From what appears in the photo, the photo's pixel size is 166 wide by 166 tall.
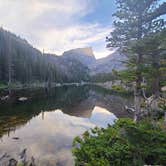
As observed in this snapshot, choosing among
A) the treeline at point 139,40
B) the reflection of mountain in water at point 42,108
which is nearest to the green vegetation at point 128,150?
the treeline at point 139,40

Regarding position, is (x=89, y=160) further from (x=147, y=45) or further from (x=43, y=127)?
(x=43, y=127)

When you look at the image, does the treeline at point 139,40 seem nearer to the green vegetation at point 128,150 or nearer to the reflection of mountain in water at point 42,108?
the green vegetation at point 128,150

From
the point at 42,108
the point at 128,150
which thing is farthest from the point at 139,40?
the point at 42,108

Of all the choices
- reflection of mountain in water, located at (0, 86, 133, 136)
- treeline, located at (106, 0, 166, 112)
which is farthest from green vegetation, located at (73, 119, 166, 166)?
reflection of mountain in water, located at (0, 86, 133, 136)

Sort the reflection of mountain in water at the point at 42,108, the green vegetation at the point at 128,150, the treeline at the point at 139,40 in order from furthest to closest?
the reflection of mountain in water at the point at 42,108 → the treeline at the point at 139,40 → the green vegetation at the point at 128,150

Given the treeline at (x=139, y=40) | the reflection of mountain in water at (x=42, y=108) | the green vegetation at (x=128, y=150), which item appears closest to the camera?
the green vegetation at (x=128, y=150)

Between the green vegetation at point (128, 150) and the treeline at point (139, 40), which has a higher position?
the treeline at point (139, 40)

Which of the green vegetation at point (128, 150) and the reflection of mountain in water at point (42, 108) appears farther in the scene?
the reflection of mountain in water at point (42, 108)

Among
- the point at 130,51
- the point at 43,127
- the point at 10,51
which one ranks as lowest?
the point at 43,127

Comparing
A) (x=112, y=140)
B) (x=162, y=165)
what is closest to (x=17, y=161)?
(x=112, y=140)

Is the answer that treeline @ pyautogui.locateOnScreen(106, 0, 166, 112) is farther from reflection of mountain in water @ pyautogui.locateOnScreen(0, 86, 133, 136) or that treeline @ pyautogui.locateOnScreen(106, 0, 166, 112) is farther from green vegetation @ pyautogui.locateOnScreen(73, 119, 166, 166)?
reflection of mountain in water @ pyautogui.locateOnScreen(0, 86, 133, 136)

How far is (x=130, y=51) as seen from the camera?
63.2 ft

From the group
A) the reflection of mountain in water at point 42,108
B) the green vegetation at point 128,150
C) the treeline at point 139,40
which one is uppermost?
the treeline at point 139,40

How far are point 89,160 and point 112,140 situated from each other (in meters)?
2.00
